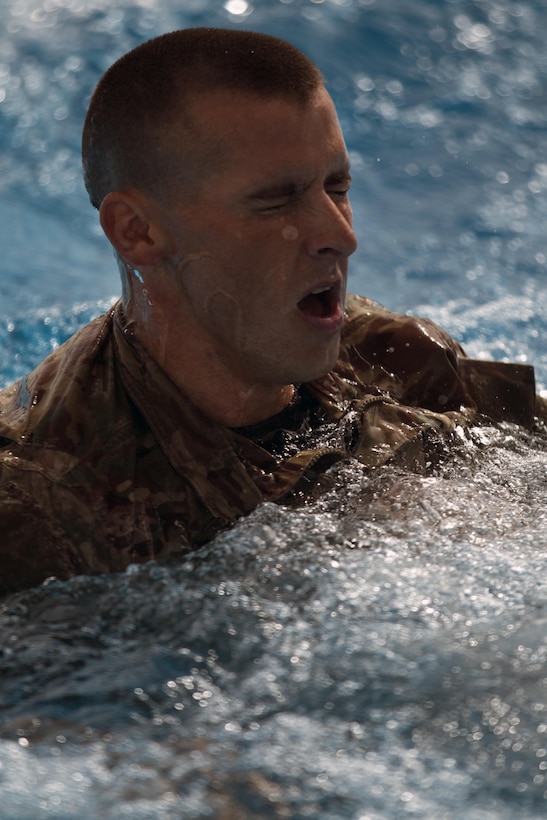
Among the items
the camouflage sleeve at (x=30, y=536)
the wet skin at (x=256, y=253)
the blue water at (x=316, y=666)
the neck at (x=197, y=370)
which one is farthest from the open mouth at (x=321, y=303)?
the camouflage sleeve at (x=30, y=536)

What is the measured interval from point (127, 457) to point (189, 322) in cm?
23

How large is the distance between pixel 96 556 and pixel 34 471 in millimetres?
144

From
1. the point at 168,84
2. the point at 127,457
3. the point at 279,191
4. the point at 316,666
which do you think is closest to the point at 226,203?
the point at 279,191

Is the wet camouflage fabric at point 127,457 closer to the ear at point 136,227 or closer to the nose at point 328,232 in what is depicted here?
the ear at point 136,227

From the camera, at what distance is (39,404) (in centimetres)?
173

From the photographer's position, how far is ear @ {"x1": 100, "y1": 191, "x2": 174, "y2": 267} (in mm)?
1745

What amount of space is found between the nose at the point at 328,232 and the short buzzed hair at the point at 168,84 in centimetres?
15

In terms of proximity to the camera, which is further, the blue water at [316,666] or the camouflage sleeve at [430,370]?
the camouflage sleeve at [430,370]

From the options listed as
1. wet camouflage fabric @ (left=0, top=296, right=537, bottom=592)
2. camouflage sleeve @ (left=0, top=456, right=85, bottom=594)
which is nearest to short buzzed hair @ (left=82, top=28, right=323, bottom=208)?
wet camouflage fabric @ (left=0, top=296, right=537, bottom=592)

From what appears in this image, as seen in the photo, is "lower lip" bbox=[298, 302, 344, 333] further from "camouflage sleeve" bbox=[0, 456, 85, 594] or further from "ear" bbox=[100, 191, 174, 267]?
"camouflage sleeve" bbox=[0, 456, 85, 594]

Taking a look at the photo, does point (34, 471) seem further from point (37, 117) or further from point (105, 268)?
point (37, 117)

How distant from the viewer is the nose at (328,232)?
1.69 metres

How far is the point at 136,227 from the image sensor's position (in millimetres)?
1760

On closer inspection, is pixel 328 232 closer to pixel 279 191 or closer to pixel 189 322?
pixel 279 191
